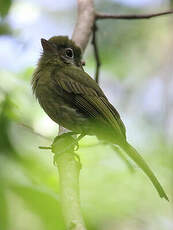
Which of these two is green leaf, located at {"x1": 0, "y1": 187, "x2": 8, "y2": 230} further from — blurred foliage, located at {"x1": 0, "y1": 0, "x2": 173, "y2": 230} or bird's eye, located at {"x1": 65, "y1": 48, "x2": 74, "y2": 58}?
bird's eye, located at {"x1": 65, "y1": 48, "x2": 74, "y2": 58}

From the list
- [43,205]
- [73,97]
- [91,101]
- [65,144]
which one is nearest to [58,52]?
[73,97]

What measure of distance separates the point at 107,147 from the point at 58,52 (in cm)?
105

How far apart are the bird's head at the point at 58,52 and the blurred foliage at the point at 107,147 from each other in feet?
1.07

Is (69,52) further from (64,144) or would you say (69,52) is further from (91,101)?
(64,144)

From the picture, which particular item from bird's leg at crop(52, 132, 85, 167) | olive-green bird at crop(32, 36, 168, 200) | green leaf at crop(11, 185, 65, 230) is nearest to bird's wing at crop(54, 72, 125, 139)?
olive-green bird at crop(32, 36, 168, 200)

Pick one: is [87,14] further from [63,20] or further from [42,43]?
[63,20]

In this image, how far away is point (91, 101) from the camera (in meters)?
3.18

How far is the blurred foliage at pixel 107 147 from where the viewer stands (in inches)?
35.9

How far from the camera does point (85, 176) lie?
2879 millimetres

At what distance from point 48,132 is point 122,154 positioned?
734 mm

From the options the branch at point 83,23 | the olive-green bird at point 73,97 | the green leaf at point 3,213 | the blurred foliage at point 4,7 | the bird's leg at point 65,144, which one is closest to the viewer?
the green leaf at point 3,213

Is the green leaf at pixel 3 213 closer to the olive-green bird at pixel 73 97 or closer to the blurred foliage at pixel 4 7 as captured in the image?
the blurred foliage at pixel 4 7

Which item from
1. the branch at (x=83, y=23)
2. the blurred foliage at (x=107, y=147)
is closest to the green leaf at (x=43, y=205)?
the blurred foliage at (x=107, y=147)

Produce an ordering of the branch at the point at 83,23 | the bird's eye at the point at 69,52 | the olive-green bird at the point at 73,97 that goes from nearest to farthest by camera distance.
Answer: the olive-green bird at the point at 73,97 < the branch at the point at 83,23 < the bird's eye at the point at 69,52
